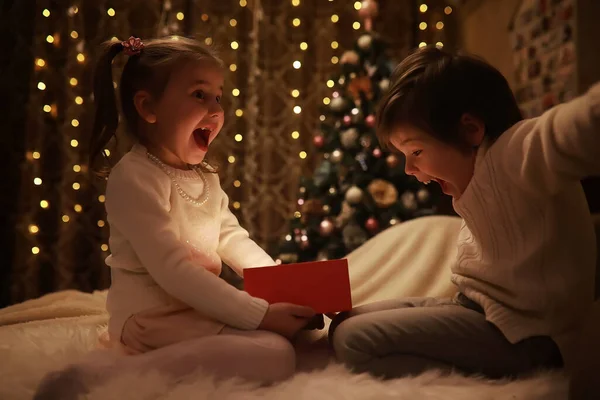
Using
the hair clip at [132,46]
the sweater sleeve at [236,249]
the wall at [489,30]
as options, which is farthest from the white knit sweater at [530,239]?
the wall at [489,30]

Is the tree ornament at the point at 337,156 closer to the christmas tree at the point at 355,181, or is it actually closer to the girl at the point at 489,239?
the christmas tree at the point at 355,181

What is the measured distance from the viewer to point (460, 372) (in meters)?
0.96

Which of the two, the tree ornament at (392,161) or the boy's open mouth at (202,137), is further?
the tree ornament at (392,161)

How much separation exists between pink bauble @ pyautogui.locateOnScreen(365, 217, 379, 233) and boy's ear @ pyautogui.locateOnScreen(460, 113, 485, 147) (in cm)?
147

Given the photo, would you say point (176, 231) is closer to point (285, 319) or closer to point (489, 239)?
point (285, 319)

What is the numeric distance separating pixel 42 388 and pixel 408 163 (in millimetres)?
781

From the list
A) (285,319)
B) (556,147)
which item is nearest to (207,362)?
(285,319)

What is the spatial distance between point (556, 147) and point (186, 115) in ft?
2.30

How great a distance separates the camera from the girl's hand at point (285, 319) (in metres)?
1.00

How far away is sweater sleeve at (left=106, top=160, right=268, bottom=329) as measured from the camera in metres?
0.99

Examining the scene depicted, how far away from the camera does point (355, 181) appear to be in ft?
8.43

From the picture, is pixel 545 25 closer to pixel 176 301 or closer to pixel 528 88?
pixel 528 88

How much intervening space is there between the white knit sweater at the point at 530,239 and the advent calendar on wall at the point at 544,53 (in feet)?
4.83

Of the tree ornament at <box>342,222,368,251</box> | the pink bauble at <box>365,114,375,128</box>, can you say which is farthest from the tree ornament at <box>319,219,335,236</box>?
the pink bauble at <box>365,114,375,128</box>
